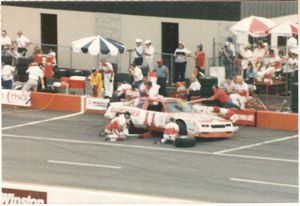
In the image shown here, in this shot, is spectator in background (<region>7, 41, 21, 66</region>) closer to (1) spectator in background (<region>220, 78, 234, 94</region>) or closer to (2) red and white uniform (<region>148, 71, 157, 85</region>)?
(2) red and white uniform (<region>148, 71, 157, 85</region>)

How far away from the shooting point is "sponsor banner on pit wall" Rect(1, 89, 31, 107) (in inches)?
1204

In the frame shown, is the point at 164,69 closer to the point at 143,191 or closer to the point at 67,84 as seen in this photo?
the point at 67,84

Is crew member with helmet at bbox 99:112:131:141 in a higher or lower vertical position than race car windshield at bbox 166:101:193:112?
lower

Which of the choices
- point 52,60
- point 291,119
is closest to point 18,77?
point 52,60

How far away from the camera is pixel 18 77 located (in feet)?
111

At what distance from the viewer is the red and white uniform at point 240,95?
28609mm

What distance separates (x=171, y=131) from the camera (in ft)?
82.0

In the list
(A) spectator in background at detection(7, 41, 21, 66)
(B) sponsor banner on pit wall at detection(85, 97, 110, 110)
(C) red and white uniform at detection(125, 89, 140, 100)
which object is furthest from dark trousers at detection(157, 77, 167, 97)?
(A) spectator in background at detection(7, 41, 21, 66)

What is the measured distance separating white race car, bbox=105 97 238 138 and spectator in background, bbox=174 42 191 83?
6.34m

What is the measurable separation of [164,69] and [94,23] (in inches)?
259

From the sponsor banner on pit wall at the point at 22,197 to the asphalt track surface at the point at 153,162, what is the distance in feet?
23.2

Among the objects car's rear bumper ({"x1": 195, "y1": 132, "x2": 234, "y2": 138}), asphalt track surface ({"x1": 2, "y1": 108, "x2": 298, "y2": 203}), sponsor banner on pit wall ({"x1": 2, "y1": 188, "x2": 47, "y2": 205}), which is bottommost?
asphalt track surface ({"x1": 2, "y1": 108, "x2": 298, "y2": 203})

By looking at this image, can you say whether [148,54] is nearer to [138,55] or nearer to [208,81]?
[138,55]

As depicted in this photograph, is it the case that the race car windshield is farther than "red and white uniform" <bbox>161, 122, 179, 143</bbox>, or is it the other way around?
the race car windshield
